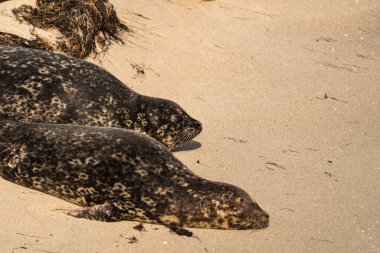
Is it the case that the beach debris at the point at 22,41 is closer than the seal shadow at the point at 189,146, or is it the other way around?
the seal shadow at the point at 189,146

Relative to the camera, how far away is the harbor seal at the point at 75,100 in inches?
326

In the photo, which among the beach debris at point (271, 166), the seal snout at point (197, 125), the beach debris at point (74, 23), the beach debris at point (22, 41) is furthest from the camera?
the beach debris at point (74, 23)

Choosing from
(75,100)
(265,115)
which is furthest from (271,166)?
(75,100)

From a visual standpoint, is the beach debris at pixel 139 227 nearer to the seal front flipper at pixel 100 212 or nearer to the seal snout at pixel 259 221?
the seal front flipper at pixel 100 212

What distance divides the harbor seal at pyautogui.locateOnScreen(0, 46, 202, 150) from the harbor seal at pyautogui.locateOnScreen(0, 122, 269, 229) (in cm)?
96

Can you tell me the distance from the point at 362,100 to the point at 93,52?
3.75 m

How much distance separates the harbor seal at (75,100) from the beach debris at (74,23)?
1566mm

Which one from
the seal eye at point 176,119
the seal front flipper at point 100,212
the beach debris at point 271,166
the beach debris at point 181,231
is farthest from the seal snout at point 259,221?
the seal eye at point 176,119

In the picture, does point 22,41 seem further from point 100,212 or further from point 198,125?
point 100,212

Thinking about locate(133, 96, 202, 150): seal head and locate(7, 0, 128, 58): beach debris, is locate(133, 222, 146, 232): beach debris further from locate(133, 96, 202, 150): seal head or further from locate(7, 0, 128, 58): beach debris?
locate(7, 0, 128, 58): beach debris

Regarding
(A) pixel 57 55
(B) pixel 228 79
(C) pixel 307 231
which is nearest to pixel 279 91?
(B) pixel 228 79

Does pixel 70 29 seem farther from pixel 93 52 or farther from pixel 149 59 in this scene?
pixel 149 59

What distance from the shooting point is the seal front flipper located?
22.0 ft

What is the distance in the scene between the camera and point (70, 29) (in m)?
10.6
